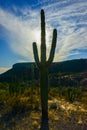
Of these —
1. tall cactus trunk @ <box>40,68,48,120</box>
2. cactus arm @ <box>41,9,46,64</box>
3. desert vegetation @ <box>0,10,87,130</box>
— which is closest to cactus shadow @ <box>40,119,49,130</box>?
desert vegetation @ <box>0,10,87,130</box>

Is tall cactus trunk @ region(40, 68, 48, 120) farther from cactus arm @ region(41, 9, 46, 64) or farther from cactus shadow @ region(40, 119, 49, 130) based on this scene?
cactus shadow @ region(40, 119, 49, 130)

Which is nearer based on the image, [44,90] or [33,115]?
[33,115]

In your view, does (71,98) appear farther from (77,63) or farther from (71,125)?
(77,63)

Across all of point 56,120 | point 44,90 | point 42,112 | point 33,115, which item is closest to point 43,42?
point 44,90

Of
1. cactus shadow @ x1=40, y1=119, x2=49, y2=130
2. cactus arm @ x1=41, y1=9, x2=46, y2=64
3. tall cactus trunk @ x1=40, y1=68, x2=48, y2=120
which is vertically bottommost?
cactus shadow @ x1=40, y1=119, x2=49, y2=130

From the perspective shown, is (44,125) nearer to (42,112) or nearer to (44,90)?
(42,112)

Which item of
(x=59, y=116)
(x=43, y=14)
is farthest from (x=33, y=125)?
(x=43, y=14)

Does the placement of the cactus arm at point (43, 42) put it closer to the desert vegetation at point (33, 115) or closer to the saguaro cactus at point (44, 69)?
the saguaro cactus at point (44, 69)

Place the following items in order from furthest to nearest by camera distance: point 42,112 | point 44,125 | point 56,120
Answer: point 42,112
point 56,120
point 44,125

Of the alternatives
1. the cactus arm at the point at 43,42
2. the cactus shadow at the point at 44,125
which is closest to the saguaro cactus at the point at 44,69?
the cactus arm at the point at 43,42

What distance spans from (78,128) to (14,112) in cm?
257

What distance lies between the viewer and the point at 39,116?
9391 millimetres

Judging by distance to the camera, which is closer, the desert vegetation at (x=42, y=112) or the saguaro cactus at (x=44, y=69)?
the desert vegetation at (x=42, y=112)

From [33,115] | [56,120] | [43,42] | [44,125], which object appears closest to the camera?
[44,125]
